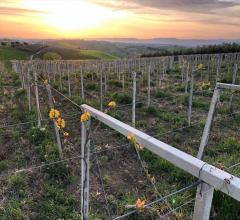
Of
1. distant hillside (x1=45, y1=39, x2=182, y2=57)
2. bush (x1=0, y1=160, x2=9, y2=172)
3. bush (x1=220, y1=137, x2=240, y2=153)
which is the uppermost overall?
bush (x1=220, y1=137, x2=240, y2=153)

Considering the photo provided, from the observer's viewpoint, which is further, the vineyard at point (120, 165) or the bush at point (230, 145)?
the bush at point (230, 145)

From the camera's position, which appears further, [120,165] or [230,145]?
[230,145]

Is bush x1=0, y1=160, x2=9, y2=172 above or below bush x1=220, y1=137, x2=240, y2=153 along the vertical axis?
below

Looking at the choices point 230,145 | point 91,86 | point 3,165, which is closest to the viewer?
point 3,165

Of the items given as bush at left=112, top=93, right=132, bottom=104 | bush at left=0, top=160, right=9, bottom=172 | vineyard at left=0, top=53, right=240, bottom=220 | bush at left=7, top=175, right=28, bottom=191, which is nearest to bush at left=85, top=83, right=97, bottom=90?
bush at left=112, top=93, right=132, bottom=104

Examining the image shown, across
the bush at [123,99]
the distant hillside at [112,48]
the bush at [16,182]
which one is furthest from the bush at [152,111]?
the distant hillside at [112,48]

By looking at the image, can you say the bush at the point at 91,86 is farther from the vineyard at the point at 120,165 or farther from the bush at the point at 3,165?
the bush at the point at 3,165

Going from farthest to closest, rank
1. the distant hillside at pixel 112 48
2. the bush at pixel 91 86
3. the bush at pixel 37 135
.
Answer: the distant hillside at pixel 112 48 → the bush at pixel 91 86 → the bush at pixel 37 135

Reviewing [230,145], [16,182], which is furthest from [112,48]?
[16,182]

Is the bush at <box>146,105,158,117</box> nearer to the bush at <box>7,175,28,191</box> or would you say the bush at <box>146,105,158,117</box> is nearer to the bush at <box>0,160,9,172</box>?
the bush at <box>0,160,9,172</box>

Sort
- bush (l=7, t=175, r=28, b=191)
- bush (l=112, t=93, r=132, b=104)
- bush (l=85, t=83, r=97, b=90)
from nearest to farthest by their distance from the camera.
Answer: bush (l=7, t=175, r=28, b=191) < bush (l=112, t=93, r=132, b=104) < bush (l=85, t=83, r=97, b=90)

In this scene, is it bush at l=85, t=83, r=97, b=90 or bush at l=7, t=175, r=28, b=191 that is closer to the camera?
bush at l=7, t=175, r=28, b=191

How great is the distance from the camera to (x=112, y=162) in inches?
206

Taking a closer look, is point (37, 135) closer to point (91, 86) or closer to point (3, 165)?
point (3, 165)
